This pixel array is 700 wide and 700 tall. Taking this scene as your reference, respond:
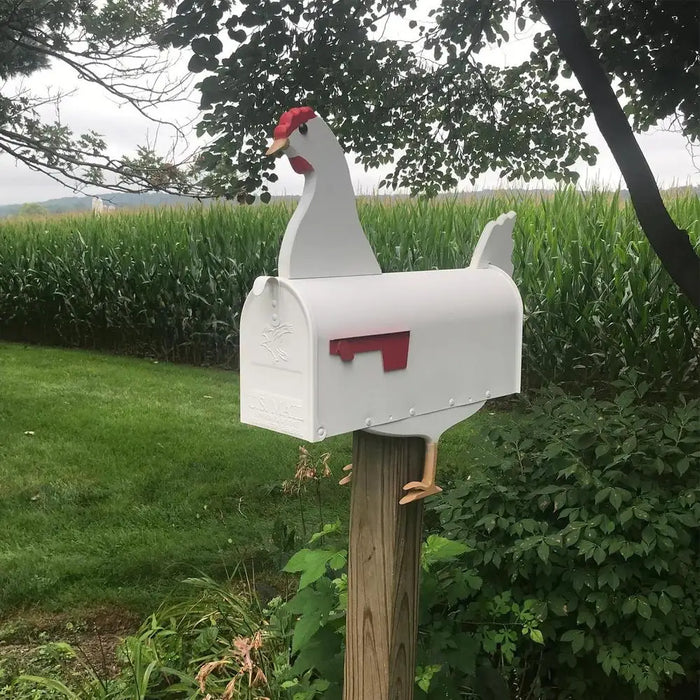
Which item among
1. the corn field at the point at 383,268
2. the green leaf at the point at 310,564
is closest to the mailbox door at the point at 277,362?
the green leaf at the point at 310,564

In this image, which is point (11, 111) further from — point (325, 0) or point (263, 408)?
point (263, 408)

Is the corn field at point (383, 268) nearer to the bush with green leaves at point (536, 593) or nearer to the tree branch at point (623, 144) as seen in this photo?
A: the tree branch at point (623, 144)

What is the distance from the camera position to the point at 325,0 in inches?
121

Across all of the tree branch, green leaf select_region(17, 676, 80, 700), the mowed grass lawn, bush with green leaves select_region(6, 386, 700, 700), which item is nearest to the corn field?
the mowed grass lawn

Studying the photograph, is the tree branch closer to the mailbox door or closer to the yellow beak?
the yellow beak

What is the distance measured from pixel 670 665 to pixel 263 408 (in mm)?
1220

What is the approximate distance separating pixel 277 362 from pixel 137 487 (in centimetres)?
306

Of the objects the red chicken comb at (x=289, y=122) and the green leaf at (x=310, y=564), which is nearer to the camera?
the red chicken comb at (x=289, y=122)

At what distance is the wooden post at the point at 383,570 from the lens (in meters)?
1.39

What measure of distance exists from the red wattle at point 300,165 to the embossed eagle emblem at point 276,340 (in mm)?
265

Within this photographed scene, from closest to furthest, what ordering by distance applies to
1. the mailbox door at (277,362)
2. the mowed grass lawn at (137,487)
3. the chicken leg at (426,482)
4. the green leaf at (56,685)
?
the mailbox door at (277,362) < the chicken leg at (426,482) < the green leaf at (56,685) < the mowed grass lawn at (137,487)

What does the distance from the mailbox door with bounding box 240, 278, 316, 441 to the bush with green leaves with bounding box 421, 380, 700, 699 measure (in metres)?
0.78

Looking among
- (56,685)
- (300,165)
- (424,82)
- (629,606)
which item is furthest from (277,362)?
(424,82)

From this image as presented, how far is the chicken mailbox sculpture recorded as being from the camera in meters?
1.15
